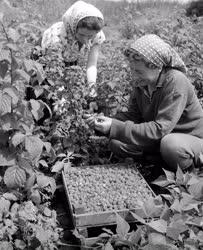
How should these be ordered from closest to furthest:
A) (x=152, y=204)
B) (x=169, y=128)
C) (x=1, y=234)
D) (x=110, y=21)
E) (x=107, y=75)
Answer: (x=152, y=204) → (x=1, y=234) → (x=169, y=128) → (x=107, y=75) → (x=110, y=21)

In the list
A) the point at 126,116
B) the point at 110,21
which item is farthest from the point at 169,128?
the point at 110,21

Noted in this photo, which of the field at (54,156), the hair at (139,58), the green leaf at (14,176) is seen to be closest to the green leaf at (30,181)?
the field at (54,156)

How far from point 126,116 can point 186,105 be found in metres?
0.47

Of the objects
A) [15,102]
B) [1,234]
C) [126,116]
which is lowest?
[1,234]

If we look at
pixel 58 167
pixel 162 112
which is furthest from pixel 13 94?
pixel 162 112

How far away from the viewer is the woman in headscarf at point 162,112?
2.79 metres

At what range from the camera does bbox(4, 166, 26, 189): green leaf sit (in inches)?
99.8

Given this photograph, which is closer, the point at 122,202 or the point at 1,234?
the point at 1,234

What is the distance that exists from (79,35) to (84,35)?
44 mm

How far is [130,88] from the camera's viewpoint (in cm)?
362

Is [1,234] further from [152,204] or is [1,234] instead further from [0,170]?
[152,204]

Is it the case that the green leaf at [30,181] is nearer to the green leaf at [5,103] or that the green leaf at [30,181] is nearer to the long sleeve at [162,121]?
the green leaf at [5,103]

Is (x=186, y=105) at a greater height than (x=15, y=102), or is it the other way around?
(x=15, y=102)

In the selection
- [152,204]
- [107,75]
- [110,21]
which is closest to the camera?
[152,204]
